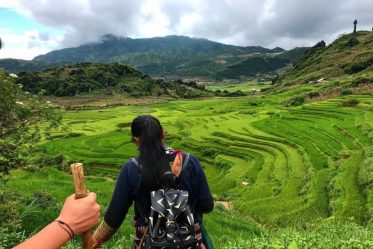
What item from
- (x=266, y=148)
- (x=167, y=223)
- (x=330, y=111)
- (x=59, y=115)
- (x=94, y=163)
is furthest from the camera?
(x=330, y=111)

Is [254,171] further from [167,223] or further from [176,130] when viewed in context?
[167,223]

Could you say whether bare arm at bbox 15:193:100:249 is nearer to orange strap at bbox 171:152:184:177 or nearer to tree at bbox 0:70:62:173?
orange strap at bbox 171:152:184:177

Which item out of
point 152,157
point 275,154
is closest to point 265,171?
point 275,154

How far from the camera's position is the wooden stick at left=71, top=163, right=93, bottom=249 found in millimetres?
2420

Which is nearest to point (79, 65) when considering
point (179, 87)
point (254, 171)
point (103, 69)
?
point (103, 69)

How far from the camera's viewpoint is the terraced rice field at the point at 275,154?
14984mm

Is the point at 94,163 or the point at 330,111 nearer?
the point at 94,163

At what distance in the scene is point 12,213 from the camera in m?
6.16

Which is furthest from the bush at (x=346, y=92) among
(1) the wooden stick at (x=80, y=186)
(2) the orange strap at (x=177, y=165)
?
(1) the wooden stick at (x=80, y=186)

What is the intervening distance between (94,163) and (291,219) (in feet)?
53.4

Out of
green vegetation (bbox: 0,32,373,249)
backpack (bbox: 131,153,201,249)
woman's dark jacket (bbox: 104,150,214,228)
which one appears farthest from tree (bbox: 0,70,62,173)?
backpack (bbox: 131,153,201,249)

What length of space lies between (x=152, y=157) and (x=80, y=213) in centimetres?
128

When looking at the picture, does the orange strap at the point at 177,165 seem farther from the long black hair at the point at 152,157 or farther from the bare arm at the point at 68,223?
the bare arm at the point at 68,223

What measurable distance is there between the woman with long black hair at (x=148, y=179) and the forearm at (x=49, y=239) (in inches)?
53.1
